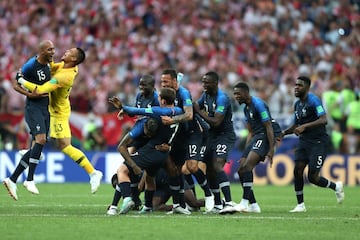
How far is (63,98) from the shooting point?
16672 mm

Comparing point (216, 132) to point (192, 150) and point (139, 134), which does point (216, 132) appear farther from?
point (139, 134)

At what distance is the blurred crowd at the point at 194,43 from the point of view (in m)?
26.8

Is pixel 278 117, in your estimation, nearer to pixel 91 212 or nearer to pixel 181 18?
pixel 181 18

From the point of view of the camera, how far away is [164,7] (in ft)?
98.4

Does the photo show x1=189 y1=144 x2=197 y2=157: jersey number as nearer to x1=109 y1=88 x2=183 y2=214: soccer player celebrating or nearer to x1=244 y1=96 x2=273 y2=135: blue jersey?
x1=109 y1=88 x2=183 y2=214: soccer player celebrating

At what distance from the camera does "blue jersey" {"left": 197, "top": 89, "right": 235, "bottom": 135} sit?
1556 cm

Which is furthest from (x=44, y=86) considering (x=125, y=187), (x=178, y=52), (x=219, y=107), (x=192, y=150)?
(x=178, y=52)

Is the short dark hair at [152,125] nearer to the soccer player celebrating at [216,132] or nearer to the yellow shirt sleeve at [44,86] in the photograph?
the soccer player celebrating at [216,132]

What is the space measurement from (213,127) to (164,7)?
572 inches

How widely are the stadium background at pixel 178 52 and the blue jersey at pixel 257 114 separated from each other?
9252 mm

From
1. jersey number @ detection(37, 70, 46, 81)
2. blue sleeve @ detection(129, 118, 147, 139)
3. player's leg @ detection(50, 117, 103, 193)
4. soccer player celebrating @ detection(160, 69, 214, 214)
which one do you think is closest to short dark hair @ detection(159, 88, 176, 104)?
soccer player celebrating @ detection(160, 69, 214, 214)

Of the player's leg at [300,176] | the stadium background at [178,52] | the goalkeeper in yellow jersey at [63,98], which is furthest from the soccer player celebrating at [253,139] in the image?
the stadium background at [178,52]

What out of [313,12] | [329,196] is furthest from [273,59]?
[329,196]

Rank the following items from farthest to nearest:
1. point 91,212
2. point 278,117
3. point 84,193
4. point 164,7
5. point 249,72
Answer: point 164,7 < point 249,72 < point 278,117 < point 84,193 < point 91,212
